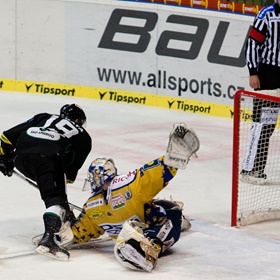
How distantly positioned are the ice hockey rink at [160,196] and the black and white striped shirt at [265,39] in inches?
42.4

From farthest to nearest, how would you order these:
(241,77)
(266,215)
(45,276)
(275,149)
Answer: (241,77) < (275,149) < (266,215) < (45,276)

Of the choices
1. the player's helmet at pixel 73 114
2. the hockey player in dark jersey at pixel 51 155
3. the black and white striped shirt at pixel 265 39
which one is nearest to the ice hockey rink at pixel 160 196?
the hockey player in dark jersey at pixel 51 155

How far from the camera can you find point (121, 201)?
253 inches

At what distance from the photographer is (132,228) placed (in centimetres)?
620

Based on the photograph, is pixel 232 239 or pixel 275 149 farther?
pixel 275 149

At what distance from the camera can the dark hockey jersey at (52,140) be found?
6852 millimetres

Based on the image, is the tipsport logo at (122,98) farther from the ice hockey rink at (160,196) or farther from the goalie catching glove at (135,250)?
the goalie catching glove at (135,250)

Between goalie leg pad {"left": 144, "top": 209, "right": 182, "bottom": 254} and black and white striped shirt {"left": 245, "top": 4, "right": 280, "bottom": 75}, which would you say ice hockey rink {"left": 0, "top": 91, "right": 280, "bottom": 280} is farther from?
black and white striped shirt {"left": 245, "top": 4, "right": 280, "bottom": 75}

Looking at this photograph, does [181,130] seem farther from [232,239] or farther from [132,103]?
[132,103]

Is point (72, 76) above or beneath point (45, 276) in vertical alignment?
beneath

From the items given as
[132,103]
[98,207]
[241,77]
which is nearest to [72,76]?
[132,103]

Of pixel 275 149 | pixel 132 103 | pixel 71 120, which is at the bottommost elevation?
pixel 132 103

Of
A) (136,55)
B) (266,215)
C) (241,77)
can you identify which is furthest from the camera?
(136,55)

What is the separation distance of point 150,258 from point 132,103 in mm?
6397
